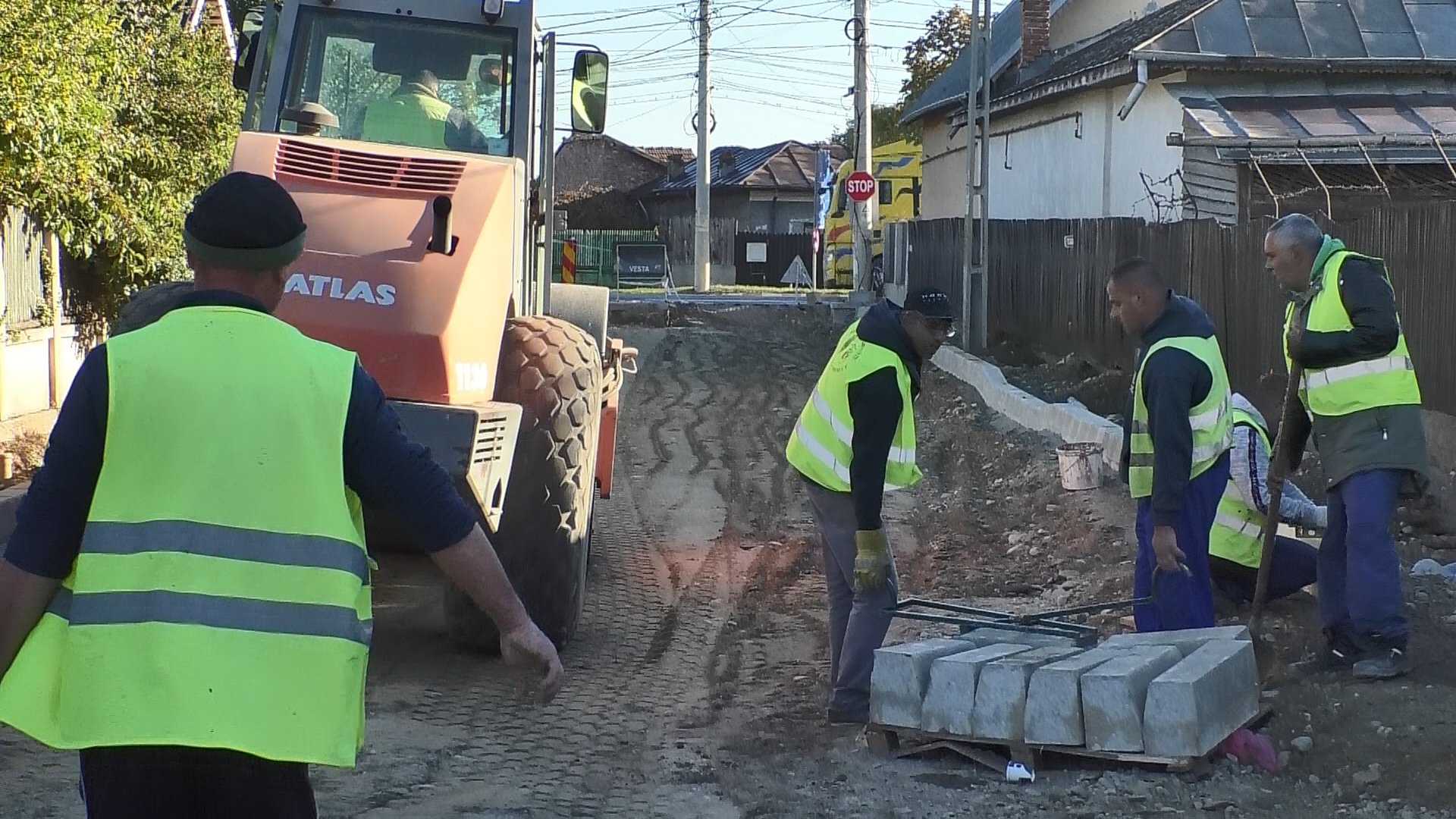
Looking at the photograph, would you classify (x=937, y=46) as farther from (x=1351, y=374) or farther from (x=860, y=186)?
(x=1351, y=374)

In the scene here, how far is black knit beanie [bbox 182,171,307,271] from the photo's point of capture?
9.47 ft

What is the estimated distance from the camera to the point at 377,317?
19.9 ft

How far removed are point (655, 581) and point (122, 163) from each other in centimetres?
707

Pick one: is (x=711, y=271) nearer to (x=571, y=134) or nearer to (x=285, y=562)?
(x=571, y=134)

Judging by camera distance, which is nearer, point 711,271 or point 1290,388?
point 1290,388

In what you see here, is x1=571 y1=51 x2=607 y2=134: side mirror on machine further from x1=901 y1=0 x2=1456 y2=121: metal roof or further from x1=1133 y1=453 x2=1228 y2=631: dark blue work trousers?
x1=901 y1=0 x2=1456 y2=121: metal roof

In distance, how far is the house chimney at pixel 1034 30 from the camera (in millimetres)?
28156

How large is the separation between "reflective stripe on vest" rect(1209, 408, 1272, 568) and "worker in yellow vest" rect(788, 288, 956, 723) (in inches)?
56.7

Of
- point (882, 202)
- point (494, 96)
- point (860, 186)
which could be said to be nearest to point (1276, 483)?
point (494, 96)

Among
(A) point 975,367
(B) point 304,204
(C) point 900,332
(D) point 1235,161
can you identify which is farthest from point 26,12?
(D) point 1235,161

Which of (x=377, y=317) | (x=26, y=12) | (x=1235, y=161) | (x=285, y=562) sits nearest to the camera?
(x=285, y=562)

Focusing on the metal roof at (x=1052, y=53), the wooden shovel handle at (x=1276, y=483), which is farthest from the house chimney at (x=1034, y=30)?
the wooden shovel handle at (x=1276, y=483)

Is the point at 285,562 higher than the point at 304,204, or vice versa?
the point at 304,204

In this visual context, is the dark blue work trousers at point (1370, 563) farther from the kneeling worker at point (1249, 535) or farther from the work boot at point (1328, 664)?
the kneeling worker at point (1249, 535)
